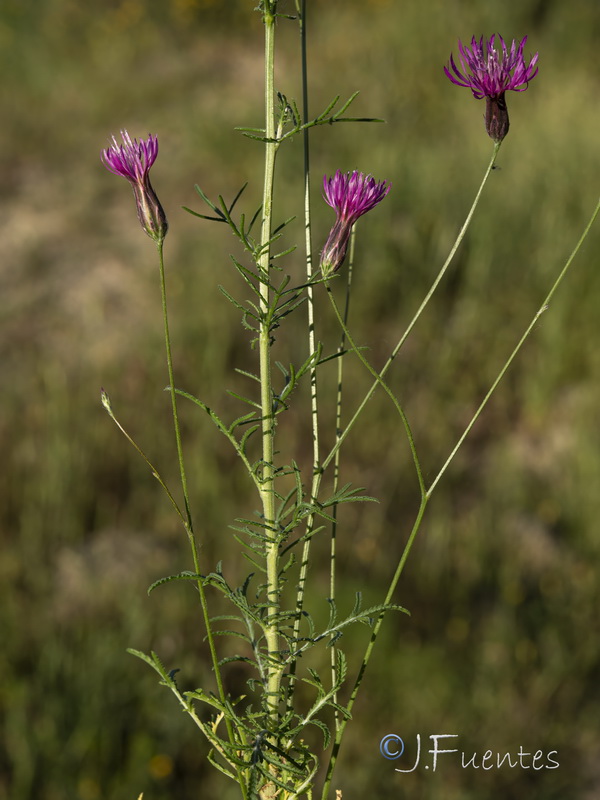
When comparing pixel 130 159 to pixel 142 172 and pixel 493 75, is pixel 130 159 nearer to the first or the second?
pixel 142 172

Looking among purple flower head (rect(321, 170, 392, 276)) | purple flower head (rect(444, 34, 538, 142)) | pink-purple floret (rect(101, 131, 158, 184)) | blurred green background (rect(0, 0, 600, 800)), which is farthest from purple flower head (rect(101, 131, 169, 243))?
blurred green background (rect(0, 0, 600, 800))

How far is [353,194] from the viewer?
0.62 meters

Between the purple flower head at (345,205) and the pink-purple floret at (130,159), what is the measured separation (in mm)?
130

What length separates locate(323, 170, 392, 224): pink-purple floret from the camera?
2.02 feet

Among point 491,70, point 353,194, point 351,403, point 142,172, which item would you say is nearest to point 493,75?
point 491,70

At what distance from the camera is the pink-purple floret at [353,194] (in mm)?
615

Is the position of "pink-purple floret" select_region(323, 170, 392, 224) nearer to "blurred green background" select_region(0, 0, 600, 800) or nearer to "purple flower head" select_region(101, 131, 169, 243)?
"purple flower head" select_region(101, 131, 169, 243)

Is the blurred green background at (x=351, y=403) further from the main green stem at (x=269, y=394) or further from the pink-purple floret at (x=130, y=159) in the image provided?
the pink-purple floret at (x=130, y=159)

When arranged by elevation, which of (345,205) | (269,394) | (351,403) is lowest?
(351,403)

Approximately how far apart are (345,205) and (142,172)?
15cm

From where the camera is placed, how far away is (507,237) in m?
3.58

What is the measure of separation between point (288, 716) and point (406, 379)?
2.61 meters

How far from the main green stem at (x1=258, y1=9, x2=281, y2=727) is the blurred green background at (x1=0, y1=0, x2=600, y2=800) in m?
1.51

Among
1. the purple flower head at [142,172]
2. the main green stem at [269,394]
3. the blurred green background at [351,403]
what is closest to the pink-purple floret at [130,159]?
the purple flower head at [142,172]
